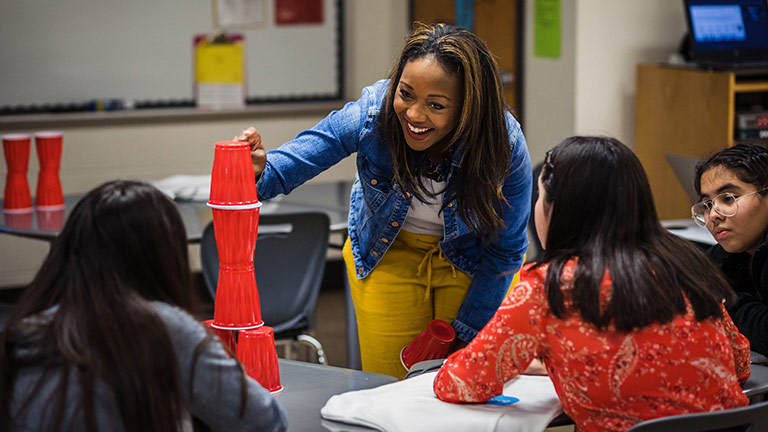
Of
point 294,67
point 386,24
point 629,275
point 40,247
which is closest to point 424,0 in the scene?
point 386,24

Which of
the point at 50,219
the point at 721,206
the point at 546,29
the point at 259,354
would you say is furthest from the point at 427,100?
the point at 546,29

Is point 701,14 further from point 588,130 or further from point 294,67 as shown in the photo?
point 294,67

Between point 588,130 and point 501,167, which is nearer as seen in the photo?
point 501,167

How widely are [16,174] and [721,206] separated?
7.88ft

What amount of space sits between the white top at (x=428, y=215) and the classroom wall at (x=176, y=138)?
7.79 feet

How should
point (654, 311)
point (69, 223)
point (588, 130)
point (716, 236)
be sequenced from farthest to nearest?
1. point (588, 130)
2. point (716, 236)
3. point (654, 311)
4. point (69, 223)

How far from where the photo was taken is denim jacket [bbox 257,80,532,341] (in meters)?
1.97

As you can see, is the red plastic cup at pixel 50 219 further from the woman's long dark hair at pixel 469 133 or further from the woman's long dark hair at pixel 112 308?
the woman's long dark hair at pixel 112 308

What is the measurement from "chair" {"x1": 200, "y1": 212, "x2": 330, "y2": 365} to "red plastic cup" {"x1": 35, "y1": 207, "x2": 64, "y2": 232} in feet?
1.74

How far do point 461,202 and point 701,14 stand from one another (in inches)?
88.2

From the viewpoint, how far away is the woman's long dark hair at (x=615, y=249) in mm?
1437

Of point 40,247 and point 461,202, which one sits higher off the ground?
point 461,202

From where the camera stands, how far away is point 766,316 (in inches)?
74.0

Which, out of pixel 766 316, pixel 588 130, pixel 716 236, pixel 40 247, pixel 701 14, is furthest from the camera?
pixel 40 247
